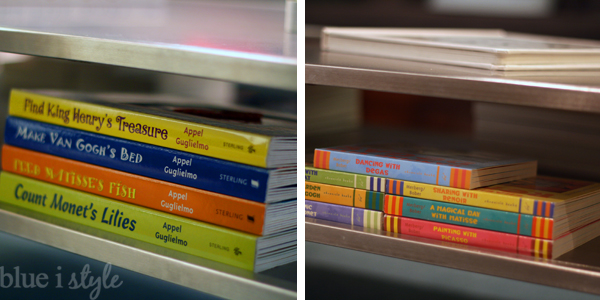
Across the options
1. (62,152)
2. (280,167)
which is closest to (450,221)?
(280,167)

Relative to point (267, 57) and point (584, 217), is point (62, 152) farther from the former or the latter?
point (584, 217)

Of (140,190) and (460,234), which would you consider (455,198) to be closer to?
(460,234)

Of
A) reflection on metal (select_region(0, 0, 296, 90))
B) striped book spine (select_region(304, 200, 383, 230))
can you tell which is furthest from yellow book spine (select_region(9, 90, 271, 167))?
striped book spine (select_region(304, 200, 383, 230))

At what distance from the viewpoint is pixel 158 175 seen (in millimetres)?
801

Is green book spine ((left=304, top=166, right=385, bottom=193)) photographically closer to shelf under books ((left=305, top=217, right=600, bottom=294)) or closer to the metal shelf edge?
shelf under books ((left=305, top=217, right=600, bottom=294))

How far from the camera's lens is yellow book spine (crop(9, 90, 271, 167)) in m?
0.73

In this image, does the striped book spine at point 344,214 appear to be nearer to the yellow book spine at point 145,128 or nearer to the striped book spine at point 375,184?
the striped book spine at point 375,184

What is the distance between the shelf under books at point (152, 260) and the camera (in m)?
0.67

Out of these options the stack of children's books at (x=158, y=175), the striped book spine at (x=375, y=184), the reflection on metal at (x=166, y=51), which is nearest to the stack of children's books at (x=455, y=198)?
the striped book spine at (x=375, y=184)

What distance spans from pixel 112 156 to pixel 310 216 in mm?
337

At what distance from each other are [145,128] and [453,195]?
0.47 metres

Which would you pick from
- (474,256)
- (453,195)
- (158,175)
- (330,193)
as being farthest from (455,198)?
(158,175)

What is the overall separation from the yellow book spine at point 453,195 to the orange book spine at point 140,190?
259 mm

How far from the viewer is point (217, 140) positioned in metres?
0.74
